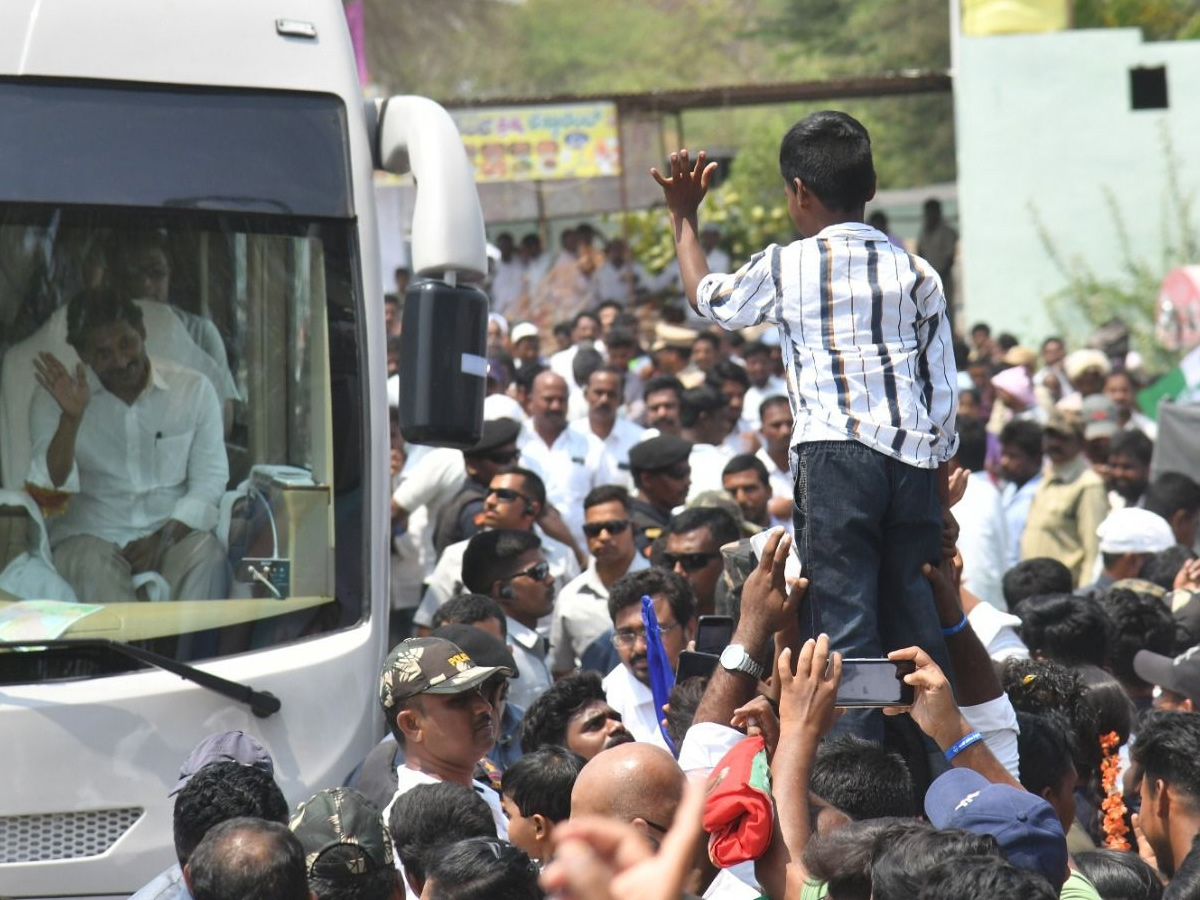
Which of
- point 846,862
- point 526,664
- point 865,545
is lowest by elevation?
point 526,664

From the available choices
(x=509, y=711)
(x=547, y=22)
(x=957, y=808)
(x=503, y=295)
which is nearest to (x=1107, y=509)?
(x=509, y=711)

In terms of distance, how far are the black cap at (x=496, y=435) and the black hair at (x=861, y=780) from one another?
16.4 ft

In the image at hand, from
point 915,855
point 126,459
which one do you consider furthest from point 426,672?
point 915,855

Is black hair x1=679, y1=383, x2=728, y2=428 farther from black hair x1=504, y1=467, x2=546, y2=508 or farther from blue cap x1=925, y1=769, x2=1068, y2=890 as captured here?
blue cap x1=925, y1=769, x2=1068, y2=890

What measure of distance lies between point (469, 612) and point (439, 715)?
134 cm

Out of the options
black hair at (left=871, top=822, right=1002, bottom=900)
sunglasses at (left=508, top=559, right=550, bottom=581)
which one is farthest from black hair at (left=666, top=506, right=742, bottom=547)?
black hair at (left=871, top=822, right=1002, bottom=900)

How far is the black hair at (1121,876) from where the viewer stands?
4.02 m

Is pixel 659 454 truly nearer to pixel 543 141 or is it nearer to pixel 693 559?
pixel 693 559

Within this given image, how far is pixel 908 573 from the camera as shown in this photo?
4.16m

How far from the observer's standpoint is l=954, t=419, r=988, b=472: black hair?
373 inches

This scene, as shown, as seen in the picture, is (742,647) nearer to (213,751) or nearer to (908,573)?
(908,573)

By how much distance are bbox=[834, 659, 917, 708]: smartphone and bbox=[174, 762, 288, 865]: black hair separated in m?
1.34

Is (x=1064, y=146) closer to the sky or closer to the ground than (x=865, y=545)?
closer to the sky

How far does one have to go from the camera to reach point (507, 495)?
813cm
